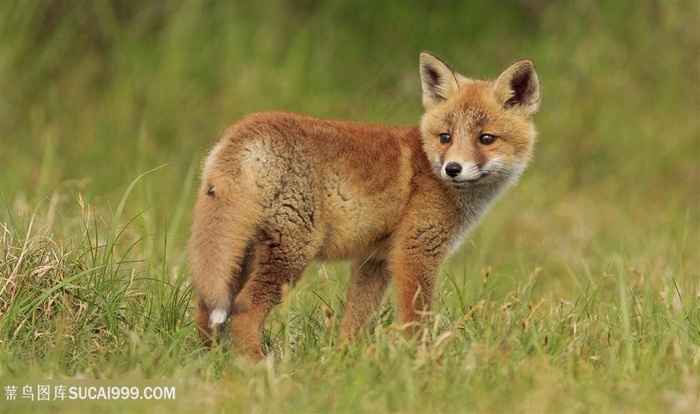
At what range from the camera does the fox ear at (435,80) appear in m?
6.23

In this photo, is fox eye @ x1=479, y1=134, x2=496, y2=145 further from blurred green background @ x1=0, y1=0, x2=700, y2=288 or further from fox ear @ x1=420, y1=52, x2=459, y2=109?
blurred green background @ x1=0, y1=0, x2=700, y2=288

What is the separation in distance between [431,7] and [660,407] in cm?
787

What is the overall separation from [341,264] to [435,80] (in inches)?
69.2

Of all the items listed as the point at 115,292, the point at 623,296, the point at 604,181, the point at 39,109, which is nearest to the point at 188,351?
the point at 115,292

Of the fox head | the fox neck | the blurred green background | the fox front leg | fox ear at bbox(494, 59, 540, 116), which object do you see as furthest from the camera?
the blurred green background

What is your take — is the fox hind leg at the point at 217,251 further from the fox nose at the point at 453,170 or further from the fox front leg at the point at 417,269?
the fox nose at the point at 453,170

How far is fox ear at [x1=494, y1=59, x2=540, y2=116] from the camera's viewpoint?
6082mm

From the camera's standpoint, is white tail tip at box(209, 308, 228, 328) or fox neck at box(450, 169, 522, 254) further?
fox neck at box(450, 169, 522, 254)

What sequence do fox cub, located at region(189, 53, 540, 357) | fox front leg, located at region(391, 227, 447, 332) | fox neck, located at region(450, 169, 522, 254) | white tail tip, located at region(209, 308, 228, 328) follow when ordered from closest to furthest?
white tail tip, located at region(209, 308, 228, 328) < fox cub, located at region(189, 53, 540, 357) < fox front leg, located at region(391, 227, 447, 332) < fox neck, located at region(450, 169, 522, 254)

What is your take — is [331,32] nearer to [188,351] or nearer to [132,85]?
[132,85]

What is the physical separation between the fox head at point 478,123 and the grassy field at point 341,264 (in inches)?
27.6

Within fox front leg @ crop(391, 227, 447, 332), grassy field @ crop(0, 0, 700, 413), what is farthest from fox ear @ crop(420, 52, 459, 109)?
grassy field @ crop(0, 0, 700, 413)

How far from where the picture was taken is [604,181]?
10.3 m

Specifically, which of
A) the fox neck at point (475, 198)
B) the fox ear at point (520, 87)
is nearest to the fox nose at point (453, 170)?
A: the fox neck at point (475, 198)
